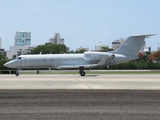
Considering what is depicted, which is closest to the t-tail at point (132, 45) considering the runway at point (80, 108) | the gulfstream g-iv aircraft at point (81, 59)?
the gulfstream g-iv aircraft at point (81, 59)

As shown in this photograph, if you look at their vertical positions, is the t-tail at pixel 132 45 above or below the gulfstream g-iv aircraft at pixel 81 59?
above

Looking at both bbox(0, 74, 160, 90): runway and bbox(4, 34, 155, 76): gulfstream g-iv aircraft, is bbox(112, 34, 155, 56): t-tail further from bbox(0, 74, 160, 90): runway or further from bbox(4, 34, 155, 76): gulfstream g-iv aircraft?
bbox(0, 74, 160, 90): runway

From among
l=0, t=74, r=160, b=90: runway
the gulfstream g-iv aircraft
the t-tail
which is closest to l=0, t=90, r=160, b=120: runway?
l=0, t=74, r=160, b=90: runway

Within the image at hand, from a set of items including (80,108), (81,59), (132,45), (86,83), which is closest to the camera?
(80,108)

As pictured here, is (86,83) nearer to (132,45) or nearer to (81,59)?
(81,59)

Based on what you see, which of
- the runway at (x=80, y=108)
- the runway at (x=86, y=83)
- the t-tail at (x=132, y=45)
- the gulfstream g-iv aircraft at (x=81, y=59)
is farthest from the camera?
the t-tail at (x=132, y=45)

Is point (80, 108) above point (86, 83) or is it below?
above

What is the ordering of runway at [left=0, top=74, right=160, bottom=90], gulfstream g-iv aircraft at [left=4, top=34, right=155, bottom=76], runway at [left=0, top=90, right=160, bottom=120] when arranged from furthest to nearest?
gulfstream g-iv aircraft at [left=4, top=34, right=155, bottom=76], runway at [left=0, top=74, right=160, bottom=90], runway at [left=0, top=90, right=160, bottom=120]

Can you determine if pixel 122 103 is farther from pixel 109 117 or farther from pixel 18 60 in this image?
pixel 18 60

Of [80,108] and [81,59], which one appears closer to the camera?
[80,108]

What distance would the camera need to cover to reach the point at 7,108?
12.3 meters

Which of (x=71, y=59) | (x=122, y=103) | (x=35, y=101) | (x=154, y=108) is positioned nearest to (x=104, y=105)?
(x=122, y=103)

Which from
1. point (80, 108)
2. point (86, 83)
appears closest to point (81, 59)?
point (86, 83)

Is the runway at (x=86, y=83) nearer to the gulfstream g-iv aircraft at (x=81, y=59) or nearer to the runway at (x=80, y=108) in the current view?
the runway at (x=80, y=108)
